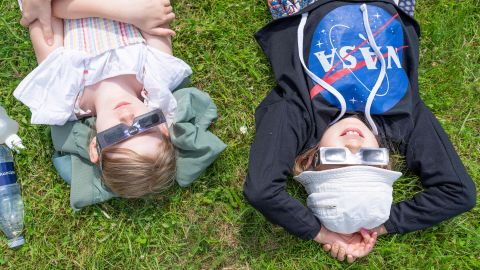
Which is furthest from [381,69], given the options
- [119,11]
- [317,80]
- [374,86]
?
[119,11]

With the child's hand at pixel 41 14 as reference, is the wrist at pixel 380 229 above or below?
below

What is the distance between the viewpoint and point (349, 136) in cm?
315

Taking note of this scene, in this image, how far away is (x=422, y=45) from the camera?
150 inches

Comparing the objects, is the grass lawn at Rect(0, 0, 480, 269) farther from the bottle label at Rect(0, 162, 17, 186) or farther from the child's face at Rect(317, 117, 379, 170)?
the child's face at Rect(317, 117, 379, 170)

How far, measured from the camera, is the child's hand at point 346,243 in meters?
3.32

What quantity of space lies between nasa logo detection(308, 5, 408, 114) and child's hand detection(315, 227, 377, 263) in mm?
949

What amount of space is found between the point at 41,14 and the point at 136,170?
1332mm

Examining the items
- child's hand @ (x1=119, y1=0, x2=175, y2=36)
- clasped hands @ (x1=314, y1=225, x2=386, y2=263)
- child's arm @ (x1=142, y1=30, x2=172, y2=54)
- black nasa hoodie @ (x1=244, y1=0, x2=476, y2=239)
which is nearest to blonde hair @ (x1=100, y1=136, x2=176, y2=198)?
black nasa hoodie @ (x1=244, y1=0, x2=476, y2=239)

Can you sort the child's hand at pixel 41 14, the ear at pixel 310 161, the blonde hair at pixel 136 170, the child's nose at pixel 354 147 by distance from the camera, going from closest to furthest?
the blonde hair at pixel 136 170
the child's nose at pixel 354 147
the child's hand at pixel 41 14
the ear at pixel 310 161

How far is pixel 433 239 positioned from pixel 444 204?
47cm

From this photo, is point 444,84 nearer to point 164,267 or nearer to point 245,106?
point 245,106

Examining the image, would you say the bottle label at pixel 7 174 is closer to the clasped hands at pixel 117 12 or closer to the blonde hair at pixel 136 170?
the blonde hair at pixel 136 170

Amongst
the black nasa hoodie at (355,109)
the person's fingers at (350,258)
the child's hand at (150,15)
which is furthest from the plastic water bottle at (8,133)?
the person's fingers at (350,258)

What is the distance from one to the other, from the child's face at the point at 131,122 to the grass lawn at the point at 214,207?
72 centimetres
